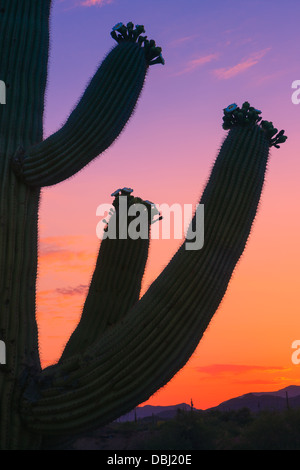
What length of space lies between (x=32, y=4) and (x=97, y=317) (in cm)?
353

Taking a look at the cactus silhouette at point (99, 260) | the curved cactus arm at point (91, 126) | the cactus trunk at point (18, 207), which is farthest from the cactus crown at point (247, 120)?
the cactus trunk at point (18, 207)

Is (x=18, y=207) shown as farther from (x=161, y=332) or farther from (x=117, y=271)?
(x=161, y=332)

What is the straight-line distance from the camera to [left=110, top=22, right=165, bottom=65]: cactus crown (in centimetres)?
636

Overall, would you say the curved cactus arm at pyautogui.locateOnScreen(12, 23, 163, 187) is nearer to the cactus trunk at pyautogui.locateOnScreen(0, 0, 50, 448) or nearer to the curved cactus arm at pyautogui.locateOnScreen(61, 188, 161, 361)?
the cactus trunk at pyautogui.locateOnScreen(0, 0, 50, 448)

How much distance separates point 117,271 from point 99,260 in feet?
0.88

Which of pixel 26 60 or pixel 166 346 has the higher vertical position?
pixel 26 60

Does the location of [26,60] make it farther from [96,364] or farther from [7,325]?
[96,364]

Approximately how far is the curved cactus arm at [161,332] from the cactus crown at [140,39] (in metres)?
1.44

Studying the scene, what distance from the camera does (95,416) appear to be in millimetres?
5152

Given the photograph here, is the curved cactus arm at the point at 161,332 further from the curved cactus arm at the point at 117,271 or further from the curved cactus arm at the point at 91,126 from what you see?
the curved cactus arm at the point at 91,126

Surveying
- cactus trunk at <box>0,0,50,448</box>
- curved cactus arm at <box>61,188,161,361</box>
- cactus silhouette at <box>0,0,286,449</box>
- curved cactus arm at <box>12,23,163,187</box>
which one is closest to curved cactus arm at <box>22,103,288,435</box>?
cactus silhouette at <box>0,0,286,449</box>

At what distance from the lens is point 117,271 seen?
6.42m

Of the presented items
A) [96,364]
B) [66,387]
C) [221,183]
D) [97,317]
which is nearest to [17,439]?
[66,387]

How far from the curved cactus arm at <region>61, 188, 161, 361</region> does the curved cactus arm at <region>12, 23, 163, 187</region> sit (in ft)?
2.89
